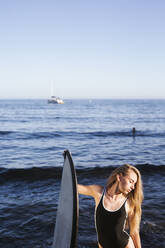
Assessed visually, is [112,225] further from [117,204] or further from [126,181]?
[126,181]

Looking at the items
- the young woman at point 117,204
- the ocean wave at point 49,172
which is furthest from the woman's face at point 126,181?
the ocean wave at point 49,172

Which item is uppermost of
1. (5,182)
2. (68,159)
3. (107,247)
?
(68,159)

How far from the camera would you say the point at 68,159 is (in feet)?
10.3

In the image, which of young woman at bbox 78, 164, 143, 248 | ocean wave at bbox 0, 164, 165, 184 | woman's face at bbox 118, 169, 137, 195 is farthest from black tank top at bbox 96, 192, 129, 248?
ocean wave at bbox 0, 164, 165, 184

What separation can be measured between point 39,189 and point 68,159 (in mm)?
7978

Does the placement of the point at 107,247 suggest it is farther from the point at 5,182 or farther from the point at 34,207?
the point at 5,182

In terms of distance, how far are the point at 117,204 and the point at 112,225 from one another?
0.28m

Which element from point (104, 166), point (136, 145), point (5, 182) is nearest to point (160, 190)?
point (104, 166)

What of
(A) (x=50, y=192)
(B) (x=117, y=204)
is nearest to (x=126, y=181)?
(B) (x=117, y=204)

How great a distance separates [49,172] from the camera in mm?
13156

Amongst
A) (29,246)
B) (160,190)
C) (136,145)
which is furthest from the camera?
(136,145)

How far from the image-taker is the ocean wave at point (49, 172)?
480 inches

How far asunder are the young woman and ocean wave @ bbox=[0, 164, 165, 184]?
9.10 meters

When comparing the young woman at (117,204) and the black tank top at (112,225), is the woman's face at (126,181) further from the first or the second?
the black tank top at (112,225)
